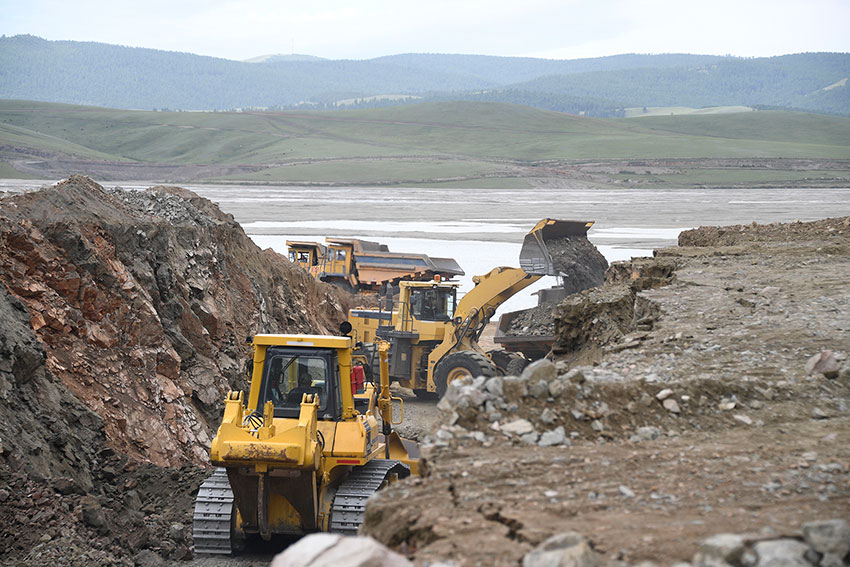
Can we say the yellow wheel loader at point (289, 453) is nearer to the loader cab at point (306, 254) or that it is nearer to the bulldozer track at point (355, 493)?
the bulldozer track at point (355, 493)

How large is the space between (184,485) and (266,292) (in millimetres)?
9589

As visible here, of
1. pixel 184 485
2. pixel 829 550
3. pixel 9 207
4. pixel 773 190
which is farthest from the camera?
pixel 773 190

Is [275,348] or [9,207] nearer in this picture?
[275,348]

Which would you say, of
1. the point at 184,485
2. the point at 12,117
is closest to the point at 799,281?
the point at 184,485

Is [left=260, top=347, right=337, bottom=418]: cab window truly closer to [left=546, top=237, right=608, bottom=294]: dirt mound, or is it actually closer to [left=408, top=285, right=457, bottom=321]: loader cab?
[left=408, top=285, right=457, bottom=321]: loader cab

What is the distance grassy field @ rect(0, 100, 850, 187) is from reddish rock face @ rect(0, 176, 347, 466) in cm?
7800

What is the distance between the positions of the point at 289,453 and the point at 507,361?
10.7 metres

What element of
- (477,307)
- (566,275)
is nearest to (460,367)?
(477,307)

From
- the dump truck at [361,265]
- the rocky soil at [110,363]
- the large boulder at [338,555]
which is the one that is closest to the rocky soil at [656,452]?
the large boulder at [338,555]

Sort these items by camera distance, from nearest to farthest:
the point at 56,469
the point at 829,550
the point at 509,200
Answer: the point at 829,550 < the point at 56,469 < the point at 509,200

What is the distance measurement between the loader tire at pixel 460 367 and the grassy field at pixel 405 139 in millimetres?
76791

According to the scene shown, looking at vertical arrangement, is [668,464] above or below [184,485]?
above

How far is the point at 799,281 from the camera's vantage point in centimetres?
1163

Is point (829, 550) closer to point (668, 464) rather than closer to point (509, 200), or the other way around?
point (668, 464)
